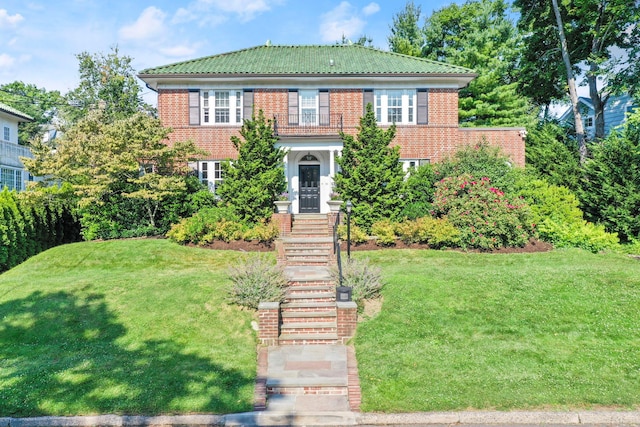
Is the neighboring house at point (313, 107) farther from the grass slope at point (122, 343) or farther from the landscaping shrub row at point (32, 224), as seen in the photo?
the grass slope at point (122, 343)

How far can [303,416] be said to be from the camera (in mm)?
5801

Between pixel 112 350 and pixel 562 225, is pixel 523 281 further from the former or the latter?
pixel 112 350

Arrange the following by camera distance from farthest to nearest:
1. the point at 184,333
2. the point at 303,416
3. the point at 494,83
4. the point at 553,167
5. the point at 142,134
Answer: the point at 494,83 → the point at 553,167 → the point at 142,134 → the point at 184,333 → the point at 303,416

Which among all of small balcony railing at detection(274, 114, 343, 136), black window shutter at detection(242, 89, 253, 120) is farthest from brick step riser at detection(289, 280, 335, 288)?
black window shutter at detection(242, 89, 253, 120)

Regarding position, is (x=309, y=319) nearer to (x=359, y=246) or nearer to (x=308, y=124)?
(x=359, y=246)

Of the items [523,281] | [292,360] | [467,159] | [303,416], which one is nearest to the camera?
[303,416]

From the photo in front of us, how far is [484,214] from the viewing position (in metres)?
13.8

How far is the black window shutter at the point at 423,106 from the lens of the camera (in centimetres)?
1853

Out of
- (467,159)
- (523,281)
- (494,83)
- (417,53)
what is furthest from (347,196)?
(417,53)

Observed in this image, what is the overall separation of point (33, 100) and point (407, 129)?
53641 mm

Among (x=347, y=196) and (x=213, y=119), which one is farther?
(x=213, y=119)

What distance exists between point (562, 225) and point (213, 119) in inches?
586

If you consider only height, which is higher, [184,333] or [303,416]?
[184,333]

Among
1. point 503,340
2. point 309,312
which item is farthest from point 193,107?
point 503,340
